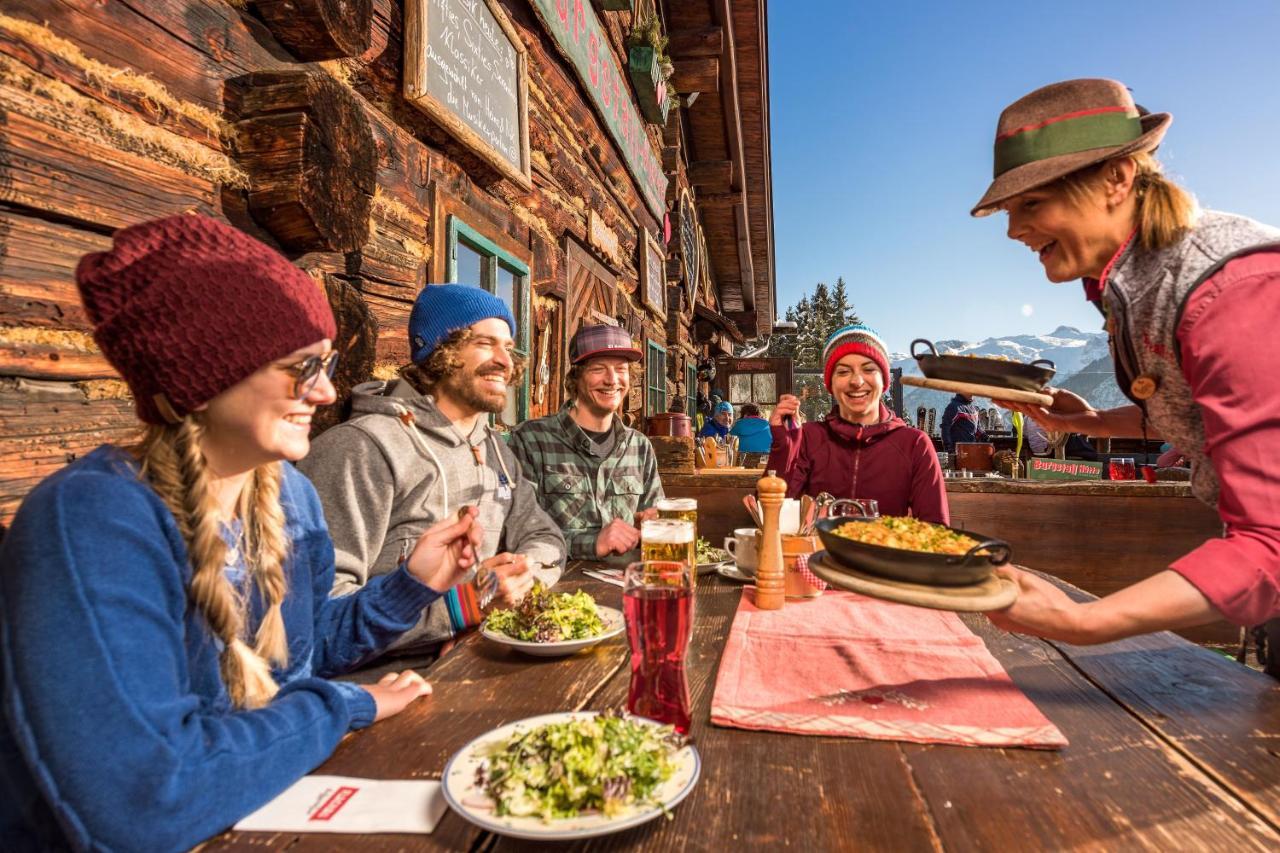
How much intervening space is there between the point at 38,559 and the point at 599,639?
1047 mm

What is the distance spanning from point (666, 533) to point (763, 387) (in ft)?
51.1

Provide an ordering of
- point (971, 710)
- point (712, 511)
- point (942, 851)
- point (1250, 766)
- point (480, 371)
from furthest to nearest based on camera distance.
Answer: point (712, 511) → point (480, 371) → point (971, 710) → point (1250, 766) → point (942, 851)

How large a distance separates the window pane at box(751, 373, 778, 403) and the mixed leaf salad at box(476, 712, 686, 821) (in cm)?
1615

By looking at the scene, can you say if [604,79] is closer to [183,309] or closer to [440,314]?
[440,314]

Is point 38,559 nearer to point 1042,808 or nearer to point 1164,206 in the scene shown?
point 1042,808

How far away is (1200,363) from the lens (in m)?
1.35

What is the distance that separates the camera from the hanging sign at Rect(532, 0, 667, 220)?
483cm

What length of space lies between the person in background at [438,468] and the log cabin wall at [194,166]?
0.70 feet

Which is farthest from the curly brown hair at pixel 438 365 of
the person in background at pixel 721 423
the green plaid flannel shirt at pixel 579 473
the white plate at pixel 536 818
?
the person in background at pixel 721 423

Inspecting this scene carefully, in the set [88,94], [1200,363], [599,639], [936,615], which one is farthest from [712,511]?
[88,94]

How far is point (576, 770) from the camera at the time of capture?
94 cm

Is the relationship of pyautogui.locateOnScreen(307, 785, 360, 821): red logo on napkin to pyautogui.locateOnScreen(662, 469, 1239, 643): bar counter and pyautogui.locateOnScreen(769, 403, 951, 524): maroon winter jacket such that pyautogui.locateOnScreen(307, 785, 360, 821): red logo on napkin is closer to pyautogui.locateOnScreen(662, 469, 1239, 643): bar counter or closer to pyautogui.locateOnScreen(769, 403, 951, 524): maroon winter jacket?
pyautogui.locateOnScreen(769, 403, 951, 524): maroon winter jacket

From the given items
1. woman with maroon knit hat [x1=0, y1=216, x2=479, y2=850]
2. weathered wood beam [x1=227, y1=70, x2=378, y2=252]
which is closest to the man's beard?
weathered wood beam [x1=227, y1=70, x2=378, y2=252]

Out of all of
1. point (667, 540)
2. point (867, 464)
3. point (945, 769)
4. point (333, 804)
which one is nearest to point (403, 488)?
point (667, 540)
